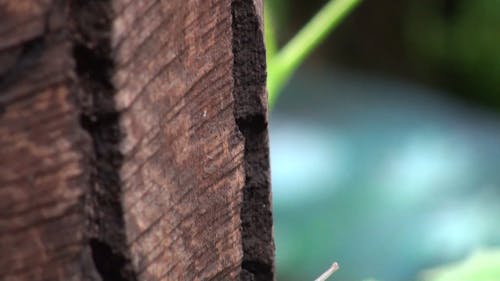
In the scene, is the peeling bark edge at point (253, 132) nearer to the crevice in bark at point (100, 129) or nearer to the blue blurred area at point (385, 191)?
the crevice in bark at point (100, 129)

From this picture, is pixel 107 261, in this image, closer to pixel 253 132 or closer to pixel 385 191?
pixel 253 132

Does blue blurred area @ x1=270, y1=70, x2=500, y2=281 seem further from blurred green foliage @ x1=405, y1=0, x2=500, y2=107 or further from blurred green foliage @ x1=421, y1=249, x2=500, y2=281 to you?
blurred green foliage @ x1=421, y1=249, x2=500, y2=281

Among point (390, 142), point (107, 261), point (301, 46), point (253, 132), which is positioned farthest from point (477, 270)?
point (390, 142)

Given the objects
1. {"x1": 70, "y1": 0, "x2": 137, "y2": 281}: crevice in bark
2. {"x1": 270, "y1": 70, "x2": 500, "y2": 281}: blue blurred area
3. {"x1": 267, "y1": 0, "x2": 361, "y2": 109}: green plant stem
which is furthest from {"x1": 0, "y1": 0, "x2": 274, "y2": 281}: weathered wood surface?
{"x1": 270, "y1": 70, "x2": 500, "y2": 281}: blue blurred area

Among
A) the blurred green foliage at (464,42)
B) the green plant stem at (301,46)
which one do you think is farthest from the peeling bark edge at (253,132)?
the blurred green foliage at (464,42)

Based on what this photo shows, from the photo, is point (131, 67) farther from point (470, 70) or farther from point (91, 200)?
point (470, 70)

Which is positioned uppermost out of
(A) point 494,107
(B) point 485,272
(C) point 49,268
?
(A) point 494,107

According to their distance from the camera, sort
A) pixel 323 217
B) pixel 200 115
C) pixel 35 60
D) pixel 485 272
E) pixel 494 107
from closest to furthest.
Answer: pixel 35 60, pixel 200 115, pixel 485 272, pixel 323 217, pixel 494 107

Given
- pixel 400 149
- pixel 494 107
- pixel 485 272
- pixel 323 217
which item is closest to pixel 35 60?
pixel 485 272
